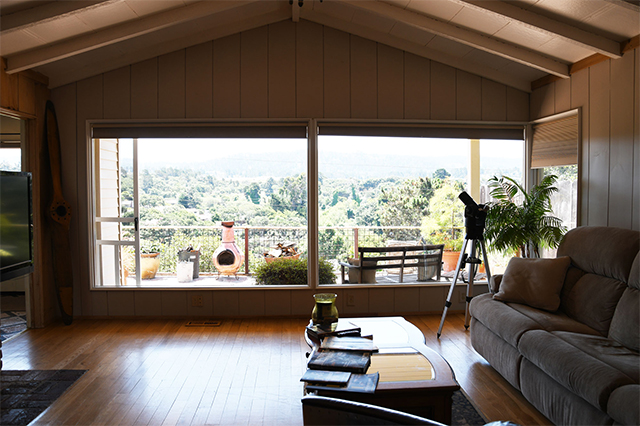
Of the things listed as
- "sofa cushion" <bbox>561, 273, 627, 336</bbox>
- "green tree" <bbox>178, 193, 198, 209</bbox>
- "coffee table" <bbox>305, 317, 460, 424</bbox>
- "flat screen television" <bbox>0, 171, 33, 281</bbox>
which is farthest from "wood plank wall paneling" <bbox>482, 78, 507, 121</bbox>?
"flat screen television" <bbox>0, 171, 33, 281</bbox>

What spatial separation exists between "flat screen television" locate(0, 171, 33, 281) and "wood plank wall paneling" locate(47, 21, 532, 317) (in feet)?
3.34

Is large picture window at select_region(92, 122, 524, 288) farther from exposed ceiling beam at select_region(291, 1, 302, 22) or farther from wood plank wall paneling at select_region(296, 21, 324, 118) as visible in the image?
exposed ceiling beam at select_region(291, 1, 302, 22)

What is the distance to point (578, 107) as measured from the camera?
13.1 ft

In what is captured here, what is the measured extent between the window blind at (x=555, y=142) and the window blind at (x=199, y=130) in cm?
250

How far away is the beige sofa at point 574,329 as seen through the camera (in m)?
2.13

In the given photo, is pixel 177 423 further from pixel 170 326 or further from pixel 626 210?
pixel 626 210

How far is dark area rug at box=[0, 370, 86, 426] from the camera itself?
2.63 metres

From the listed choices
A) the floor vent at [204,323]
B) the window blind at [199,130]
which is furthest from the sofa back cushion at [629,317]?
the floor vent at [204,323]

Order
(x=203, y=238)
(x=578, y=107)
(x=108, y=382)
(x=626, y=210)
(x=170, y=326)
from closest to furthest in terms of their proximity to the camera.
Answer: (x=108, y=382)
(x=626, y=210)
(x=578, y=107)
(x=170, y=326)
(x=203, y=238)

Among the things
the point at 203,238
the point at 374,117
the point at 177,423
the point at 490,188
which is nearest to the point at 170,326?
the point at 203,238

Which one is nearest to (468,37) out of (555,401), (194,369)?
(555,401)

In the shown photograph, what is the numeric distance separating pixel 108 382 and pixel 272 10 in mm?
3646

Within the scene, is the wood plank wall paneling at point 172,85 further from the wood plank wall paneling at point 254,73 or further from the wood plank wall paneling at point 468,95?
the wood plank wall paneling at point 468,95

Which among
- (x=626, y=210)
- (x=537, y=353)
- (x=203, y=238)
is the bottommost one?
(x=537, y=353)
